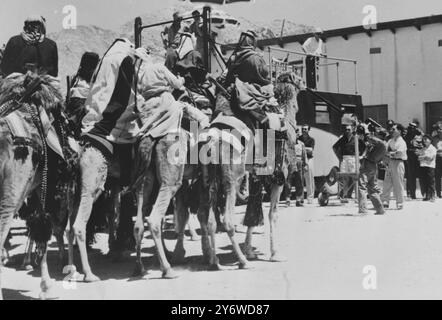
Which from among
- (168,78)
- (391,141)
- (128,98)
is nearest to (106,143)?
(128,98)

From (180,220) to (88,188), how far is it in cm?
177

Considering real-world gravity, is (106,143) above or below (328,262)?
above

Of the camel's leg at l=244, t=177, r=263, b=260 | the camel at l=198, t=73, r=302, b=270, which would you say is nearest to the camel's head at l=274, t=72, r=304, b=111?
the camel at l=198, t=73, r=302, b=270

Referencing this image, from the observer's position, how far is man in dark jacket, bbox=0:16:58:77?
6918 millimetres

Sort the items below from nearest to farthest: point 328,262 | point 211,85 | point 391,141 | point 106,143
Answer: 1. point 106,143
2. point 328,262
3. point 211,85
4. point 391,141

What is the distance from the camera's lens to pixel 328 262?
742 cm

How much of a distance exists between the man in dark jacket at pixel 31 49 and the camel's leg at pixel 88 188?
1.17 m

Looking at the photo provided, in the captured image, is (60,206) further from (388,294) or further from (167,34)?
(167,34)

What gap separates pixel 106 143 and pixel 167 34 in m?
3.82

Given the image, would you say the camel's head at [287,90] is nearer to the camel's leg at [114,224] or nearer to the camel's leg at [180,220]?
the camel's leg at [180,220]

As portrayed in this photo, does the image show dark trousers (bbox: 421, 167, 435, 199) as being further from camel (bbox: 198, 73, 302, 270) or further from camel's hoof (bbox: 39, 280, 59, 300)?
camel's hoof (bbox: 39, 280, 59, 300)

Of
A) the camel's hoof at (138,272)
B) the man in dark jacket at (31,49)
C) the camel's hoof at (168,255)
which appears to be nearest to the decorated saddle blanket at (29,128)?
the man in dark jacket at (31,49)

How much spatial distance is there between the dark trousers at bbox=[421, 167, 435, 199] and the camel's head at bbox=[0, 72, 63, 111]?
11.9 meters
